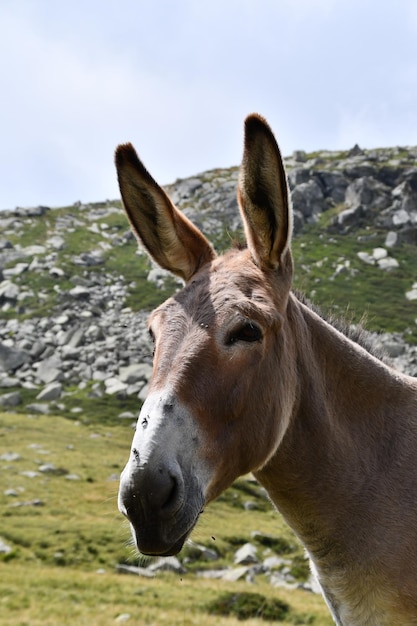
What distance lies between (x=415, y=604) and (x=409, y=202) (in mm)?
101189

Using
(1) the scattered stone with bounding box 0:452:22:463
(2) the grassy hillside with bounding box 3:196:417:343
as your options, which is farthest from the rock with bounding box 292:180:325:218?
(1) the scattered stone with bounding box 0:452:22:463

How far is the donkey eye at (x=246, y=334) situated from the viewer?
13.1 ft

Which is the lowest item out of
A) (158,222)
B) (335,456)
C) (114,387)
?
(114,387)

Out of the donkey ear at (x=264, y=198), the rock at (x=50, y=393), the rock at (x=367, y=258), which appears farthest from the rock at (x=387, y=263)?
the donkey ear at (x=264, y=198)

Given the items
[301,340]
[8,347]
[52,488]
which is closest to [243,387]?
[301,340]

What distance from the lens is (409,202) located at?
97.7 m

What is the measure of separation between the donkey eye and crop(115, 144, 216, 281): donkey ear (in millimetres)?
1107

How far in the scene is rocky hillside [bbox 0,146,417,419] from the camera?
6247 centimetres

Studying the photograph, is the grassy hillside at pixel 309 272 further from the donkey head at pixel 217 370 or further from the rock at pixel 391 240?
the donkey head at pixel 217 370

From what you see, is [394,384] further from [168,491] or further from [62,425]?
[62,425]

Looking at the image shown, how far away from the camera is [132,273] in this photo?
290 feet

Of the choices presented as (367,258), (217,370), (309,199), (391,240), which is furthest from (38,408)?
(309,199)

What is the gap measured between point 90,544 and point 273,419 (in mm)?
26215

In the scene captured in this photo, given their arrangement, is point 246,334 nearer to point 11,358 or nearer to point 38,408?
point 38,408
